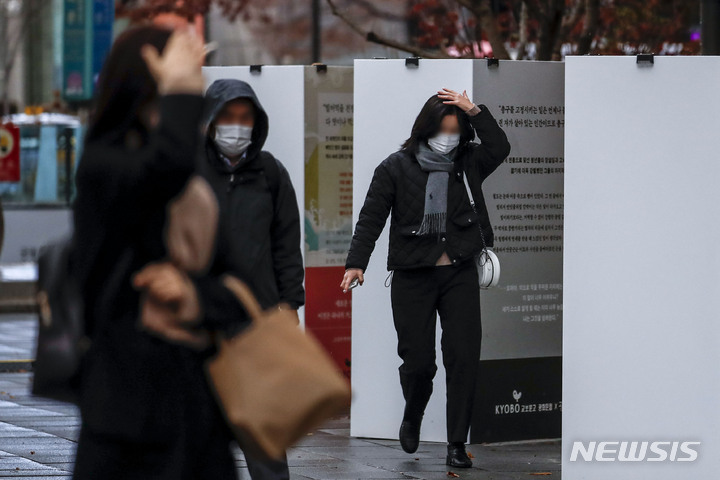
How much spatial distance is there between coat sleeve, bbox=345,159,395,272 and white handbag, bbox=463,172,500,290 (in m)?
0.41

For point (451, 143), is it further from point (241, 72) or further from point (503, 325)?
point (241, 72)

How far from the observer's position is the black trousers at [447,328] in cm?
746

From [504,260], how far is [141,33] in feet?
17.5

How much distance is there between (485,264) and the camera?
743cm

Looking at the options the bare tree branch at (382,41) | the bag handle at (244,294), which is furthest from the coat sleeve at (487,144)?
the bag handle at (244,294)

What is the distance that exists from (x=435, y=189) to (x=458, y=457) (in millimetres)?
1408

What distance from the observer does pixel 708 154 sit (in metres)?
6.54

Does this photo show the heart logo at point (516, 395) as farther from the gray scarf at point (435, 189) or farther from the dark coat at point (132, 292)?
the dark coat at point (132, 292)

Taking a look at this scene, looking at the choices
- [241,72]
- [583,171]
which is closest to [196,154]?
[583,171]

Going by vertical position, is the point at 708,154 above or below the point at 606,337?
above

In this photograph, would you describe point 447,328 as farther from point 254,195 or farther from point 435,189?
point 254,195

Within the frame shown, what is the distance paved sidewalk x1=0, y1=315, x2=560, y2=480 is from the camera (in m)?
7.27

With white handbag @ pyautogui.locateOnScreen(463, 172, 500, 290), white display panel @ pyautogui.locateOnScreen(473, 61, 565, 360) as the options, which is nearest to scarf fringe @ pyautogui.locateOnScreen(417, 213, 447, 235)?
white handbag @ pyautogui.locateOnScreen(463, 172, 500, 290)

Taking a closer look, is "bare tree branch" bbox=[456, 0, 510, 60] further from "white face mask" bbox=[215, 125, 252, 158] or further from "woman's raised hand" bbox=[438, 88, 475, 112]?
"white face mask" bbox=[215, 125, 252, 158]
